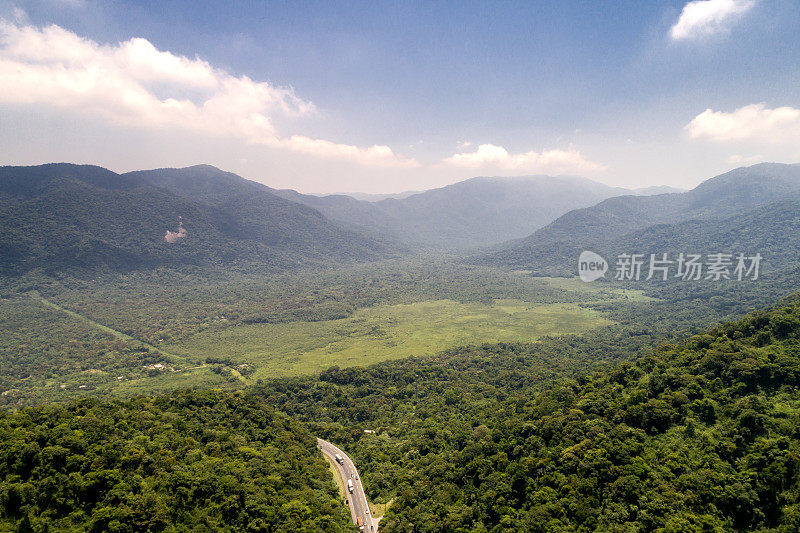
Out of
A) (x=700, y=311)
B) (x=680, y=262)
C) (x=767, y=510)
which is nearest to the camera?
(x=767, y=510)

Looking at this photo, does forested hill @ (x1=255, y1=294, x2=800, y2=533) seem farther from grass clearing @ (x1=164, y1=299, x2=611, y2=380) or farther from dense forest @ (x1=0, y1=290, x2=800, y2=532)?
grass clearing @ (x1=164, y1=299, x2=611, y2=380)

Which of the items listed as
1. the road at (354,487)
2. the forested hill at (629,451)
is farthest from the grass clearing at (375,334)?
the forested hill at (629,451)

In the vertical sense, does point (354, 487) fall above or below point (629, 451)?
below

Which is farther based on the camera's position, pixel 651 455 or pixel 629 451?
pixel 629 451

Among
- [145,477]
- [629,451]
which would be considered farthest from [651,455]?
[145,477]

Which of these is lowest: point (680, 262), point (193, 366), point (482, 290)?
point (193, 366)

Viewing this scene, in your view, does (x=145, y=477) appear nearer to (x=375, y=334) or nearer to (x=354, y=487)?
(x=354, y=487)

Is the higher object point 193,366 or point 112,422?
point 112,422

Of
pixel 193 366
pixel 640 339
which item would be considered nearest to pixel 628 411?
pixel 640 339

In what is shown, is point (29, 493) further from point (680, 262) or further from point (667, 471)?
point (680, 262)
